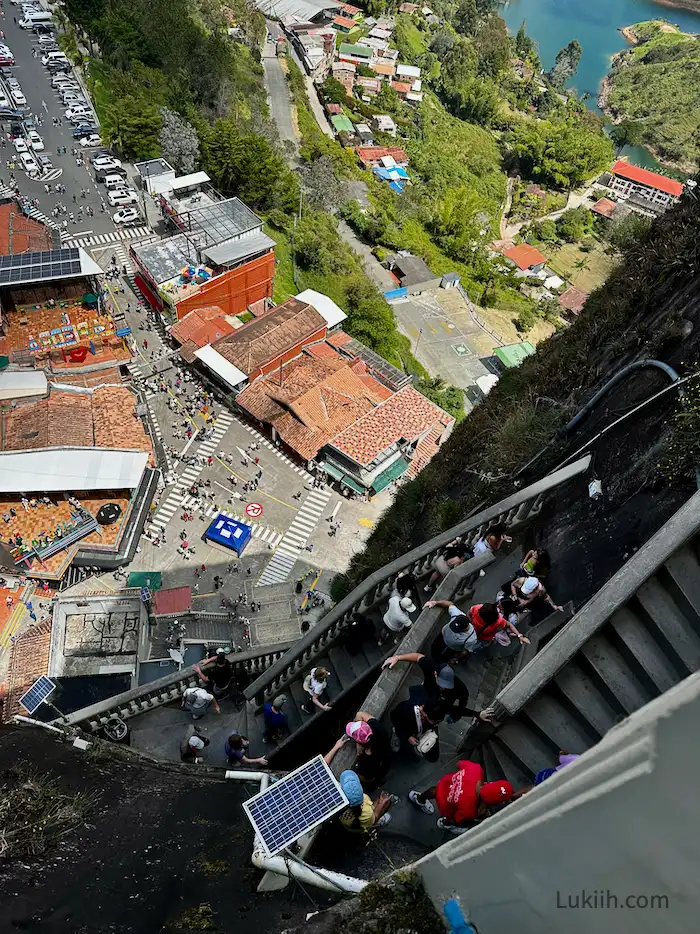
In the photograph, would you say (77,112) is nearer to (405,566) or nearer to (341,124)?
(341,124)

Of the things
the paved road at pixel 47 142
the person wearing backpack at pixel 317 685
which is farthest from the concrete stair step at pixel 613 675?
the paved road at pixel 47 142

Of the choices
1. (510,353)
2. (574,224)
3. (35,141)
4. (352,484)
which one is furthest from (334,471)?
(574,224)

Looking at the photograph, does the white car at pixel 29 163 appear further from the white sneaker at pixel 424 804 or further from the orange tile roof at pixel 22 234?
Answer: the white sneaker at pixel 424 804

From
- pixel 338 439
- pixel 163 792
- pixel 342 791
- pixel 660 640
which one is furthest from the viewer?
pixel 338 439

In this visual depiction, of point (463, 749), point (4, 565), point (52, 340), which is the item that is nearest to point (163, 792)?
point (463, 749)

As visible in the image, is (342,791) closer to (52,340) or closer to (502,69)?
(52,340)

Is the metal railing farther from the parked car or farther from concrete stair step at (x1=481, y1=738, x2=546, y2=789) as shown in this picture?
the parked car
